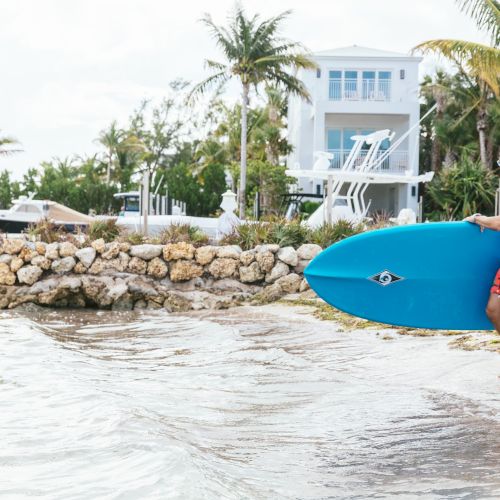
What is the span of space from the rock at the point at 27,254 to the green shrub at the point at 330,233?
17.5 ft

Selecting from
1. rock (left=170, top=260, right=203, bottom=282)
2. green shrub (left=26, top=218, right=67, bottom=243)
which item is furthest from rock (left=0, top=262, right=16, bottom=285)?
rock (left=170, top=260, right=203, bottom=282)

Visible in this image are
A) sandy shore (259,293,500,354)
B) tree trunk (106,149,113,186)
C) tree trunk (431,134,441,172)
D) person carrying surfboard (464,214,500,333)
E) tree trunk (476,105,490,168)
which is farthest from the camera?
tree trunk (106,149,113,186)

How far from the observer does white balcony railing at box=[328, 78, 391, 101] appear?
35.6 meters

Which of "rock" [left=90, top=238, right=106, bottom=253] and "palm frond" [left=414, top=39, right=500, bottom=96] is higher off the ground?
"palm frond" [left=414, top=39, right=500, bottom=96]

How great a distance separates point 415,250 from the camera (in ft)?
20.5

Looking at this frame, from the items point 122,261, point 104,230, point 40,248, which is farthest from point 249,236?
point 40,248

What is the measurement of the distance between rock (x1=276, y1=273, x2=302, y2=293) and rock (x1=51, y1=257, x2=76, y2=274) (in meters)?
3.86

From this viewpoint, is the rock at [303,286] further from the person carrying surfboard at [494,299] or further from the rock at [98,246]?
the person carrying surfboard at [494,299]

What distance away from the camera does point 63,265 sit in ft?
47.9

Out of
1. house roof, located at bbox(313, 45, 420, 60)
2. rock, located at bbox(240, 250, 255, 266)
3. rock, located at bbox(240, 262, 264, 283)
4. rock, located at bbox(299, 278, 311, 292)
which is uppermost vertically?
house roof, located at bbox(313, 45, 420, 60)

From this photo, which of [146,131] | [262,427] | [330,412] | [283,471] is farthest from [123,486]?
[146,131]

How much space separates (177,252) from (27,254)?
284 centimetres

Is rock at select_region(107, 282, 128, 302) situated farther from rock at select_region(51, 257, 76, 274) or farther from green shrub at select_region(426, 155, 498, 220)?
green shrub at select_region(426, 155, 498, 220)

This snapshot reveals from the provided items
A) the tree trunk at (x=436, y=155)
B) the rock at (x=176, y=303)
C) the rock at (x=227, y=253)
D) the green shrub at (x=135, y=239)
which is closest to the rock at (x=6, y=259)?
the green shrub at (x=135, y=239)
